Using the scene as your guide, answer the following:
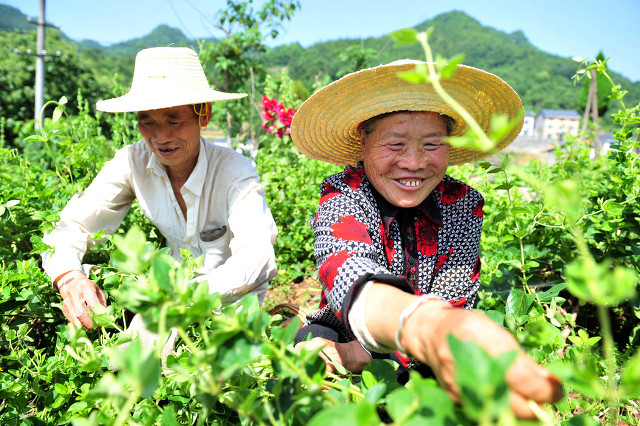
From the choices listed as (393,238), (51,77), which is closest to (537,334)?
(393,238)

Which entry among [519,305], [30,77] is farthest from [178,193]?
[30,77]

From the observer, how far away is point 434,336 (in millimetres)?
622

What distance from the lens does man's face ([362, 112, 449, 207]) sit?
5.19 ft

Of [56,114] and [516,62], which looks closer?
[56,114]

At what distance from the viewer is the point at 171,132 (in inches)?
84.8

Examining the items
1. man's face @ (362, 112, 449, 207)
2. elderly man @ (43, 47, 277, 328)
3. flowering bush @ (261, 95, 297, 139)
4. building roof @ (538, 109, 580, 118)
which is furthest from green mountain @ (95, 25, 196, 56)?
building roof @ (538, 109, 580, 118)

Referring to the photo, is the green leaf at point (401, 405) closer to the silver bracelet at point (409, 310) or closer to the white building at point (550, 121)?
the silver bracelet at point (409, 310)

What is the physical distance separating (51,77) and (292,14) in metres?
29.1

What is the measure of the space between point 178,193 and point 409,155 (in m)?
1.39

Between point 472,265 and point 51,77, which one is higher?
point 51,77

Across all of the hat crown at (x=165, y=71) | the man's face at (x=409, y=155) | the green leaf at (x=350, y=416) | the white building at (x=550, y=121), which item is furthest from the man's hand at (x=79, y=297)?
the white building at (x=550, y=121)

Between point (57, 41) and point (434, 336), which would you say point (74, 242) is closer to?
point (434, 336)

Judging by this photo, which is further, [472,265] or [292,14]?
[292,14]

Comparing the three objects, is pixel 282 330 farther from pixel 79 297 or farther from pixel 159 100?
pixel 159 100
